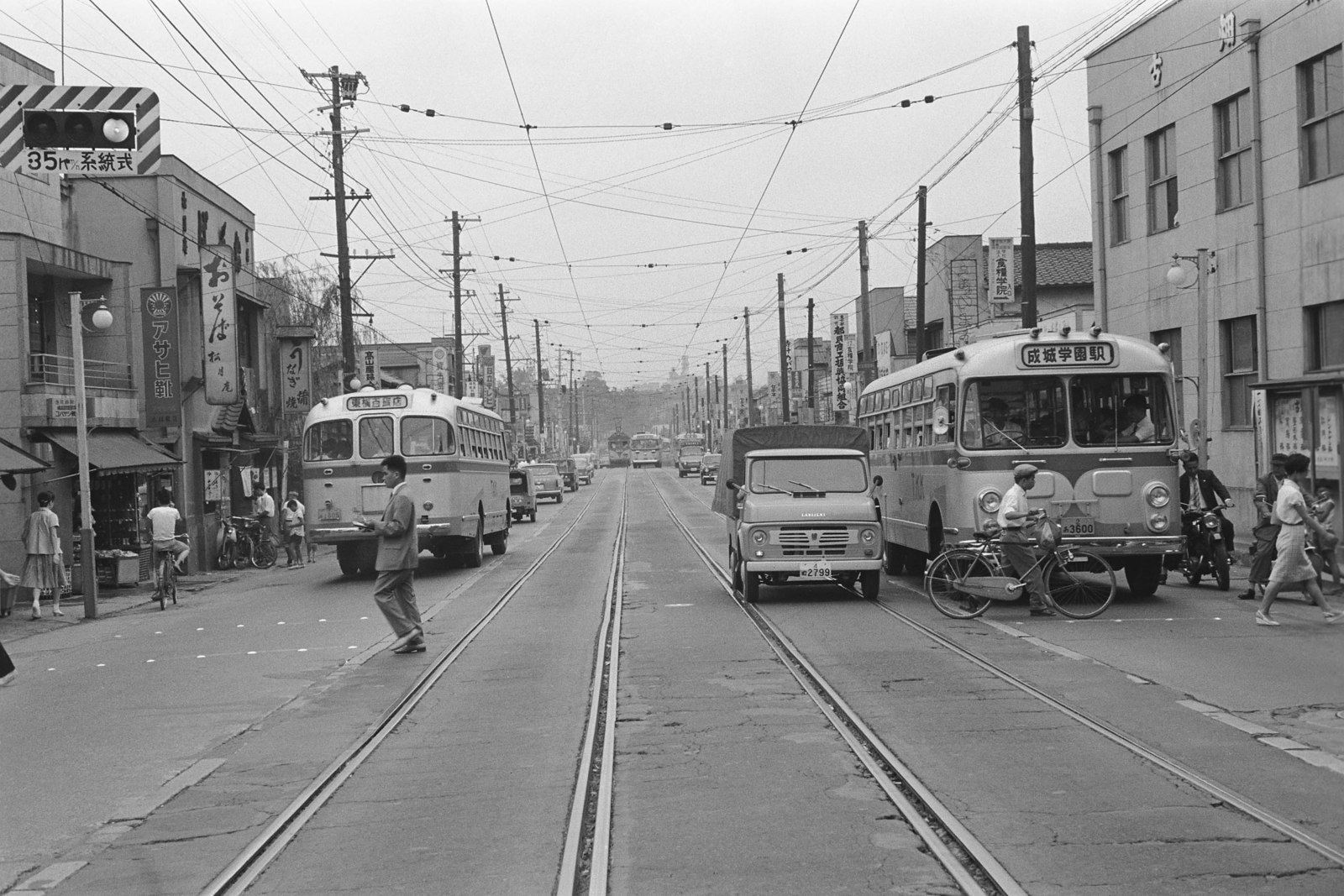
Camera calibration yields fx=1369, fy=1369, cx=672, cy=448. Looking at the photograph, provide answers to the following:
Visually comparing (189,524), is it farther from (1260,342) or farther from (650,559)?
(1260,342)

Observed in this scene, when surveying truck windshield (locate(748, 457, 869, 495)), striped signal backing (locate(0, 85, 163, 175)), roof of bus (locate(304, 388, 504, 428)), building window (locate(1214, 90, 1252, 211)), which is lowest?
truck windshield (locate(748, 457, 869, 495))

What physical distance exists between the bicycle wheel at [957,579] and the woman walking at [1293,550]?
3036 mm

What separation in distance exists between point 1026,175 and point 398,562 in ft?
48.3

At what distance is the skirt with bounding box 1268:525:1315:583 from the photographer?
13.8 m

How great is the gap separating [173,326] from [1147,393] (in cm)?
1922

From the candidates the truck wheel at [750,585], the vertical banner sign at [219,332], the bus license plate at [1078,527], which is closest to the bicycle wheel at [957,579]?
the bus license plate at [1078,527]

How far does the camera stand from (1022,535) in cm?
1548

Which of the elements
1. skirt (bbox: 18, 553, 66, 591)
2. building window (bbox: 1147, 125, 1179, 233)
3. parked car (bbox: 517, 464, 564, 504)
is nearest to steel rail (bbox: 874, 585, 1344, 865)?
skirt (bbox: 18, 553, 66, 591)

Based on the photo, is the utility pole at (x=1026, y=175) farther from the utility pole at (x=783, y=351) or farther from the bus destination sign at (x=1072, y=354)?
the utility pole at (x=783, y=351)

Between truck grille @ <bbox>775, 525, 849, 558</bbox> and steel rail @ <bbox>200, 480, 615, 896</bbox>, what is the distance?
5.42 meters

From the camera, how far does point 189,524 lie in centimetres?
3020

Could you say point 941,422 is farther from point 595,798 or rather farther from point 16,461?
point 16,461

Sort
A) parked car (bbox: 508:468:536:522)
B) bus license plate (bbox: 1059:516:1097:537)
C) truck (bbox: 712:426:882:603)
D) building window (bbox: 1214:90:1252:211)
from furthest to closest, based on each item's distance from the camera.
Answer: parked car (bbox: 508:468:536:522) < building window (bbox: 1214:90:1252:211) < truck (bbox: 712:426:882:603) < bus license plate (bbox: 1059:516:1097:537)

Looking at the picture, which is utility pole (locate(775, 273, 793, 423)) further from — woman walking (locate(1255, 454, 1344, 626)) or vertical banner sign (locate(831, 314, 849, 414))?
woman walking (locate(1255, 454, 1344, 626))
